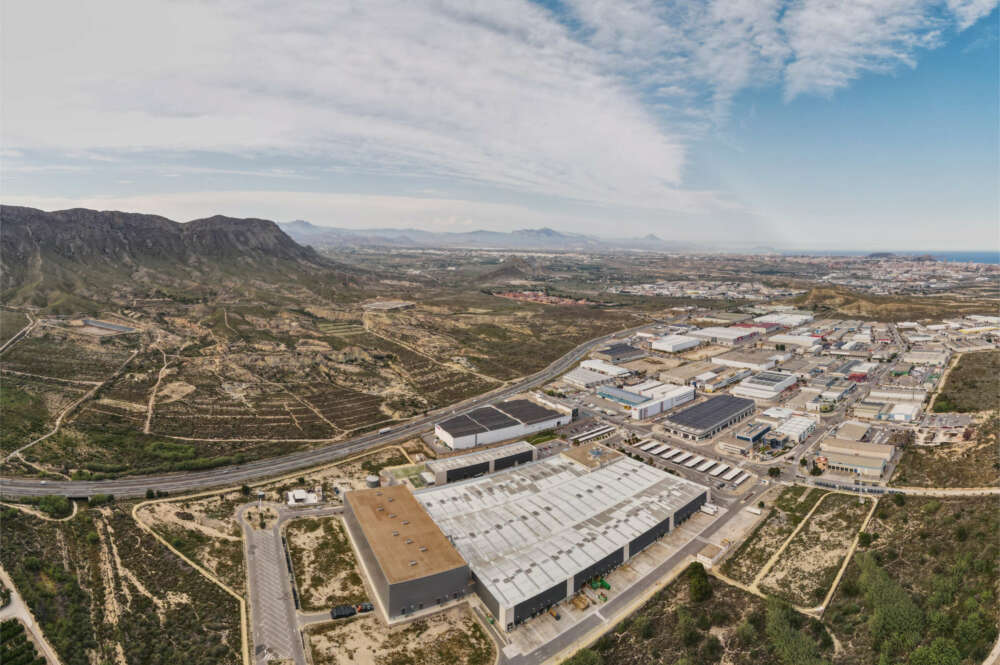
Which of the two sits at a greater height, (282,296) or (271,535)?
(282,296)

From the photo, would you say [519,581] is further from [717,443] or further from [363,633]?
[717,443]

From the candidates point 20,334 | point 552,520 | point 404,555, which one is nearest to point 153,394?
point 20,334

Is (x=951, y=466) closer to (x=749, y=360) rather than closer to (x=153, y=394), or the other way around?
(x=749, y=360)

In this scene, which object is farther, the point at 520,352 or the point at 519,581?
the point at 520,352

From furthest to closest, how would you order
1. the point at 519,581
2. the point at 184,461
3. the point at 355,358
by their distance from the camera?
1. the point at 355,358
2. the point at 184,461
3. the point at 519,581

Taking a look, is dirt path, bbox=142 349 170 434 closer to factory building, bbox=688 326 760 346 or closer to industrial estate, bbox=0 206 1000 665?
industrial estate, bbox=0 206 1000 665

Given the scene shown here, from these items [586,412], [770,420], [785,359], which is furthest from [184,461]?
[785,359]

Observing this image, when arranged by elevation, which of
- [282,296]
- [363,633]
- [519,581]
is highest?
[282,296]
